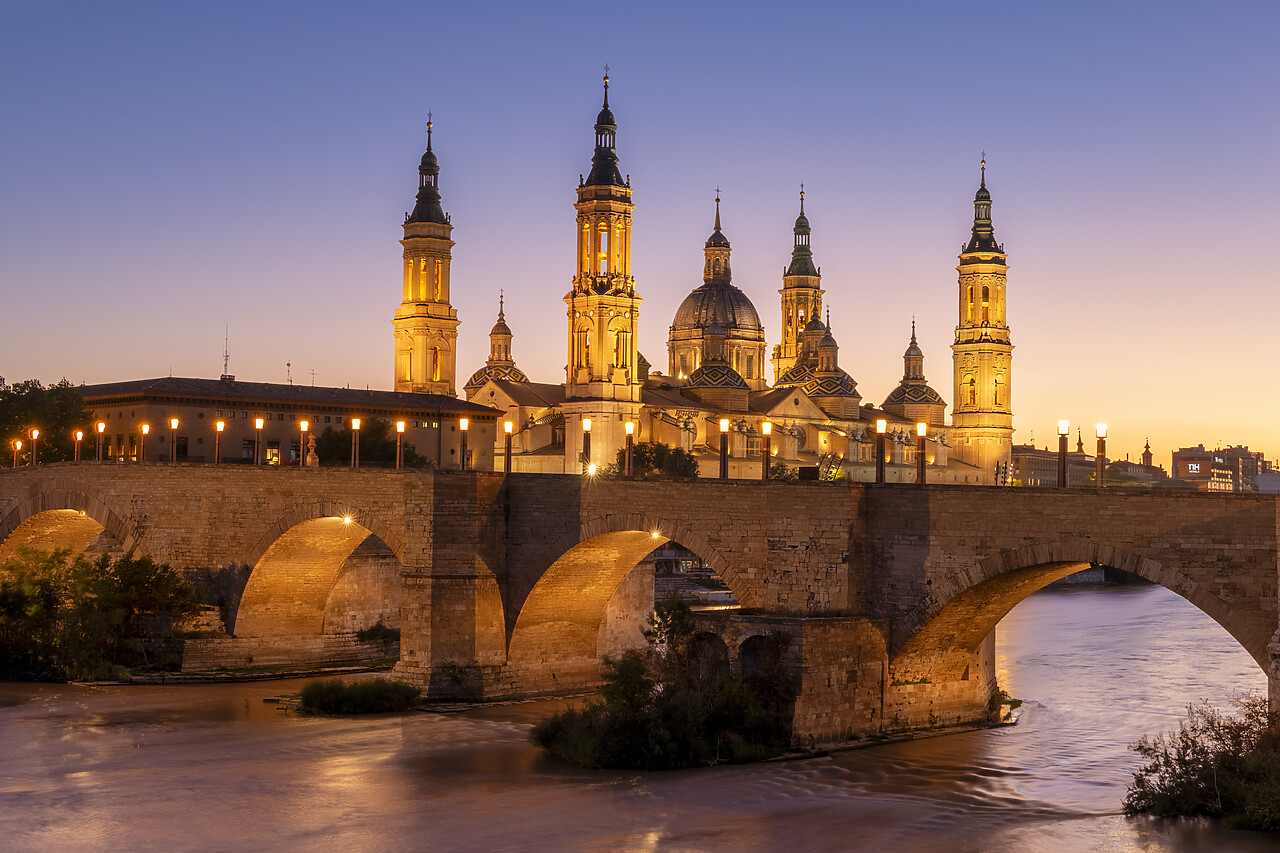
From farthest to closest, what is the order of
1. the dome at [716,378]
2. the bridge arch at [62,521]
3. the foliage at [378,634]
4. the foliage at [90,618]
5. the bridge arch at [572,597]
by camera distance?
the dome at [716,378] → the bridge arch at [62,521] → the foliage at [378,634] → the foliage at [90,618] → the bridge arch at [572,597]

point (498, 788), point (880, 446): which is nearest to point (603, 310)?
point (880, 446)

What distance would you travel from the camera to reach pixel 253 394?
71500 millimetres

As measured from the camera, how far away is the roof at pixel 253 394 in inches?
2712

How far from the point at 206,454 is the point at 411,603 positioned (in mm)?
35576

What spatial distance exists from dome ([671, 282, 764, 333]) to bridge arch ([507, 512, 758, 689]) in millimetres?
93485

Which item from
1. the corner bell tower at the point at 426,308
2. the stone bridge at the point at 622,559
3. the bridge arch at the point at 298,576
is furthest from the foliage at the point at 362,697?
the corner bell tower at the point at 426,308

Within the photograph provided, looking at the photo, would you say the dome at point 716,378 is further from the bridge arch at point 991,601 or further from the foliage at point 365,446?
the bridge arch at point 991,601

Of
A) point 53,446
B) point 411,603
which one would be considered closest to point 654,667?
point 411,603

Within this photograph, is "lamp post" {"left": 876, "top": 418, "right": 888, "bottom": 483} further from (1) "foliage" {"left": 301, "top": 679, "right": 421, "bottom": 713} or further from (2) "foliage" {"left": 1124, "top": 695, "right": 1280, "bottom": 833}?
(1) "foliage" {"left": 301, "top": 679, "right": 421, "bottom": 713}

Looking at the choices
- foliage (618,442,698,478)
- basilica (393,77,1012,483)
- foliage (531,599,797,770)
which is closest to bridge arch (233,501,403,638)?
foliage (531,599,797,770)

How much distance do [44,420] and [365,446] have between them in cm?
1364

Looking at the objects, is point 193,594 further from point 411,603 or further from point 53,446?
point 53,446

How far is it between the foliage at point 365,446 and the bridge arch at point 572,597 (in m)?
29.3

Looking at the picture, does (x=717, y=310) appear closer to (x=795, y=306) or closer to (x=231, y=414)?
(x=795, y=306)
